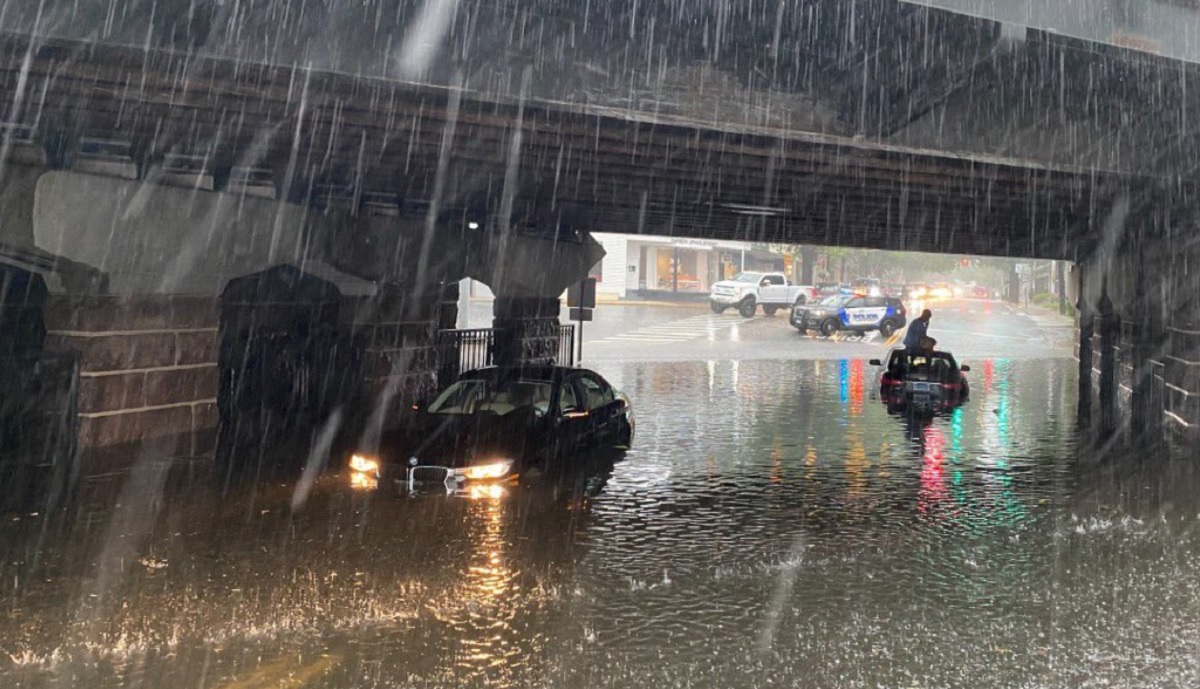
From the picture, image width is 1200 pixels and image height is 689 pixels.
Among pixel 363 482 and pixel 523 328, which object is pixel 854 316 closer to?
pixel 523 328

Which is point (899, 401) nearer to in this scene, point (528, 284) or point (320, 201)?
point (528, 284)

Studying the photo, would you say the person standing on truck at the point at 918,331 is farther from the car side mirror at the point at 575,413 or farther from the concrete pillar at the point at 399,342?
the car side mirror at the point at 575,413

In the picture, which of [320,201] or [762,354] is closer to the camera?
[320,201]

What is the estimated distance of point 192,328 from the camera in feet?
50.7

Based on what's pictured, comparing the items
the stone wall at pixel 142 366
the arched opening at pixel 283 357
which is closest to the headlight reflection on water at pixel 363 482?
the stone wall at pixel 142 366

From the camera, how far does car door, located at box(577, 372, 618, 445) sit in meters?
12.9

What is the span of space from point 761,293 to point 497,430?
46.0 meters

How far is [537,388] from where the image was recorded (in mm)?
12477

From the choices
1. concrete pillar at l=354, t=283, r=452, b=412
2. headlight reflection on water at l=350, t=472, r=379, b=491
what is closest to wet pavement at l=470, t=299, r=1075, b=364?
concrete pillar at l=354, t=283, r=452, b=412

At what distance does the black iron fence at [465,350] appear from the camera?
74.6 ft

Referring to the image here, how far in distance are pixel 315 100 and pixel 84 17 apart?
2311 mm

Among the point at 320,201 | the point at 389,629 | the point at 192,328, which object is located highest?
the point at 320,201

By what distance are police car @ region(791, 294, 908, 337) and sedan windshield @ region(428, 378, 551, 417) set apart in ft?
119

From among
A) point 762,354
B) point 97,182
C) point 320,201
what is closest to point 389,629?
point 97,182
